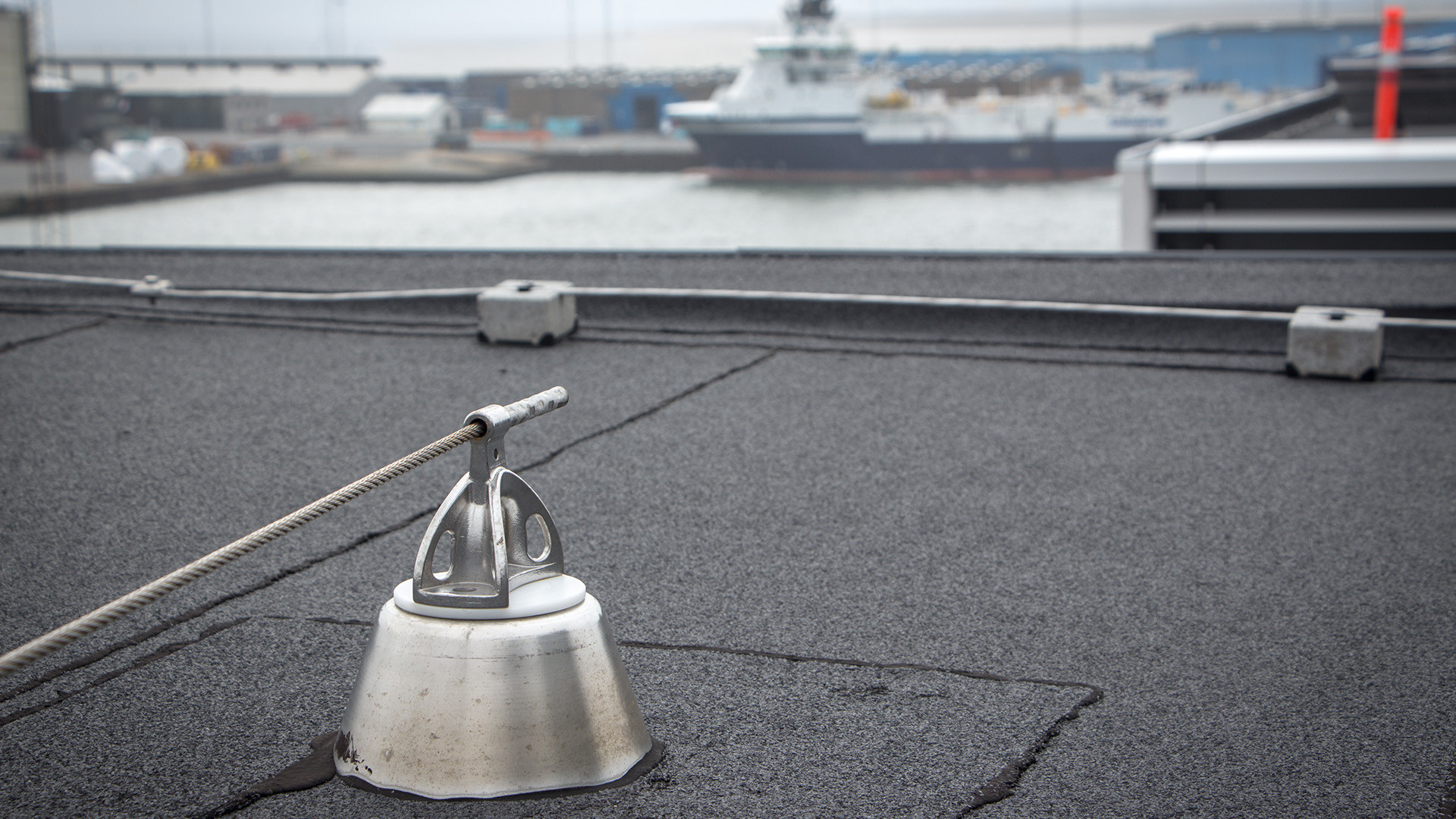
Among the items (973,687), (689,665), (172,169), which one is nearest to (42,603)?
(689,665)

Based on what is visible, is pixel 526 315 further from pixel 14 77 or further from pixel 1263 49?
pixel 1263 49

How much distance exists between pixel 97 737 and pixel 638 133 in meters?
64.6

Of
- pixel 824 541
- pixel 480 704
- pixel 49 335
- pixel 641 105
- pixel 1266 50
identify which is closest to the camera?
pixel 480 704

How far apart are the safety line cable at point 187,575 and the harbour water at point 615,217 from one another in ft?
Result: 88.3

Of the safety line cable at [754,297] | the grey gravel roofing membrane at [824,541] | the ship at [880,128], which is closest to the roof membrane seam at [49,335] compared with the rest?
the grey gravel roofing membrane at [824,541]

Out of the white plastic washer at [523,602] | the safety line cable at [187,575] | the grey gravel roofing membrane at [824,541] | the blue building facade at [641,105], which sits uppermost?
the blue building facade at [641,105]

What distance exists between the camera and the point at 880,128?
48.4m

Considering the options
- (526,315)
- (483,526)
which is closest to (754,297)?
(526,315)

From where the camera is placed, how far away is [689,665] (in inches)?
91.6

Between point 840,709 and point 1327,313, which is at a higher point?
point 1327,313

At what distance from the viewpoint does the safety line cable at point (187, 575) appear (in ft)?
4.80

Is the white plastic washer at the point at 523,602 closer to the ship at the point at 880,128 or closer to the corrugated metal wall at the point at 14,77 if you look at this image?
the corrugated metal wall at the point at 14,77

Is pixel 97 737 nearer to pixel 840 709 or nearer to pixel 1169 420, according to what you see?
pixel 840 709

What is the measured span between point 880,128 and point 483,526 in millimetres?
48444
